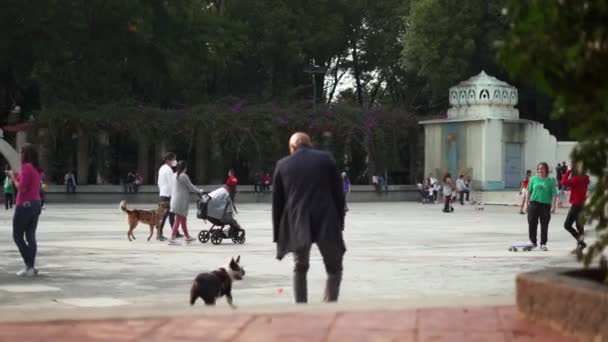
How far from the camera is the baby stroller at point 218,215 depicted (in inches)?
890

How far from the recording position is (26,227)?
1560cm

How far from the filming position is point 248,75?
64.3 m

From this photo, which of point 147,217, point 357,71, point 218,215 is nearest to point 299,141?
point 218,215

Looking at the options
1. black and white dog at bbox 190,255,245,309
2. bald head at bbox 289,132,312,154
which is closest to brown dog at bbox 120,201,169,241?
black and white dog at bbox 190,255,245,309

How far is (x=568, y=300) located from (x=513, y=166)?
45.0m

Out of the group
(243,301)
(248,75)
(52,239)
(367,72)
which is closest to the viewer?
(243,301)

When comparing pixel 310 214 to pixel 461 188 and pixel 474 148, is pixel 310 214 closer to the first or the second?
pixel 461 188

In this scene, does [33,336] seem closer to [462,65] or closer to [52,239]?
[52,239]

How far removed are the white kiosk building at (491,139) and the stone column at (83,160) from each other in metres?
15.1

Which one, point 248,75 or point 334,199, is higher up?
point 248,75

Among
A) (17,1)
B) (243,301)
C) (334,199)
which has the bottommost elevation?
(243,301)

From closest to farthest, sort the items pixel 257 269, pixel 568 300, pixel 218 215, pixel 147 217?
pixel 568 300, pixel 257 269, pixel 218 215, pixel 147 217

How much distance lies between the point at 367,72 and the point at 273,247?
49.7 metres

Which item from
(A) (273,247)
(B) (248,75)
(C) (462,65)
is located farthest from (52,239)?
(B) (248,75)
